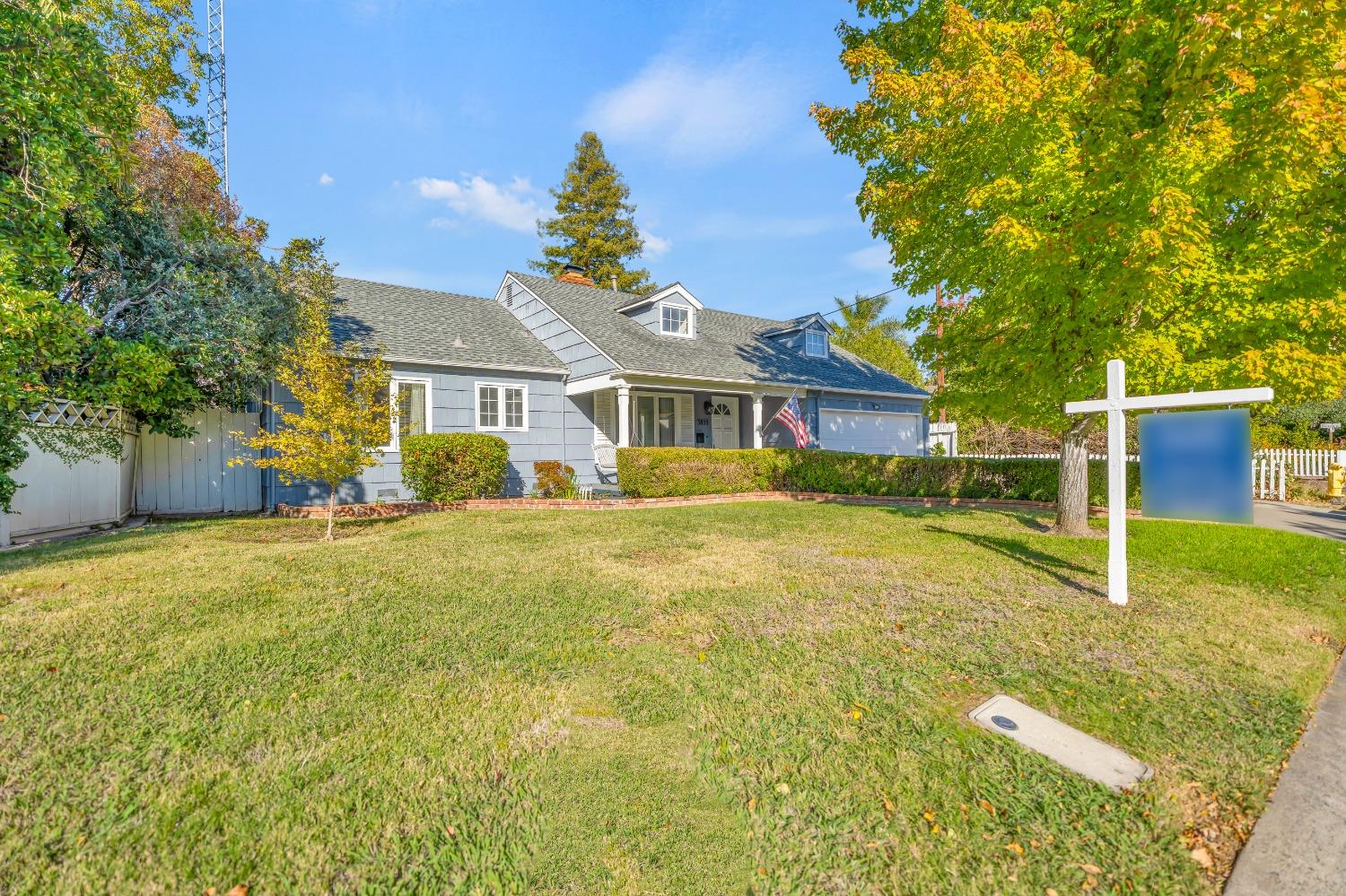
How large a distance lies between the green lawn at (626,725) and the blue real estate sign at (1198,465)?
35.1 inches

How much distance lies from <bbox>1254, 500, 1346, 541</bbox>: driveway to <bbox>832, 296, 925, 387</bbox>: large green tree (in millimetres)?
19448

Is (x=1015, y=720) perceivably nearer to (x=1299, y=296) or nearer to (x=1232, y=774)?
(x=1232, y=774)

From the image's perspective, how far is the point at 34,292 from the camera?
5.50 metres

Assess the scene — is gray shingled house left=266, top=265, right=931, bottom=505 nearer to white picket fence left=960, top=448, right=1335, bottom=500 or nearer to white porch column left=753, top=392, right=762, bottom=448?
white porch column left=753, top=392, right=762, bottom=448

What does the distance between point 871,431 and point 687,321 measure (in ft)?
22.3

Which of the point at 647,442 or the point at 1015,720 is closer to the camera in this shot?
the point at 1015,720

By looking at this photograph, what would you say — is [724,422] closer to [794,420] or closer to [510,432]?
[794,420]

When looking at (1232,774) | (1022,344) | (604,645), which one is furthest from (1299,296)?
(604,645)

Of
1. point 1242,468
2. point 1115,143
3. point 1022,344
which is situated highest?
point 1115,143

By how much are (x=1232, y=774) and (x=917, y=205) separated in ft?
23.3

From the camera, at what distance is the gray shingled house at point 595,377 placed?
12.8m

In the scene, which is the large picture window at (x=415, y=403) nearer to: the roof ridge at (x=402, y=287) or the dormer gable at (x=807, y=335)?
the roof ridge at (x=402, y=287)

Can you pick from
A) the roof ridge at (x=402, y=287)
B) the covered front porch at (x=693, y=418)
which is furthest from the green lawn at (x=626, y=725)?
the roof ridge at (x=402, y=287)

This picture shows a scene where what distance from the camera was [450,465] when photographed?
1081 centimetres
